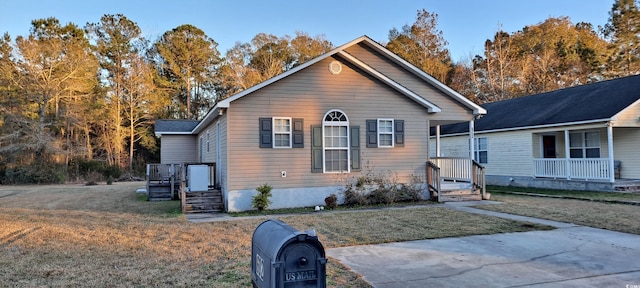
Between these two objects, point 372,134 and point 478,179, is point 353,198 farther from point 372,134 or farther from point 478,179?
point 478,179

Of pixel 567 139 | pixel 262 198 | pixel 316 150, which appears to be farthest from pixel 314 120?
pixel 567 139

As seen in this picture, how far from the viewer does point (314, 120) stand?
12.3 meters

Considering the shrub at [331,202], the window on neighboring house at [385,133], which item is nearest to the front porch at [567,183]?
the window on neighboring house at [385,133]

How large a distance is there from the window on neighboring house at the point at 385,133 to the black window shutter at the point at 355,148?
31.1 inches

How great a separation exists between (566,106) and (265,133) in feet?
46.6

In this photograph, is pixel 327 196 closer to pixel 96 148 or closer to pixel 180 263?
pixel 180 263

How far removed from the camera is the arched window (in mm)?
12445

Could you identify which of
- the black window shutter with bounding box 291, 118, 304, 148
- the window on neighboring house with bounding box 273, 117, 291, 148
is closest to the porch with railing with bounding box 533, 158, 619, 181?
the black window shutter with bounding box 291, 118, 304, 148

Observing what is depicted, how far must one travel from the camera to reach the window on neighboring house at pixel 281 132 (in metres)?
11.9

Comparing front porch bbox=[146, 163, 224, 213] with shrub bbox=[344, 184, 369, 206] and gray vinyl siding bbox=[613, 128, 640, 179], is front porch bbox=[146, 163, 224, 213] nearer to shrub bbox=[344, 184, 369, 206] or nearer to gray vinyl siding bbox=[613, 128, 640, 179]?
shrub bbox=[344, 184, 369, 206]

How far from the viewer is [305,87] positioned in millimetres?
12297

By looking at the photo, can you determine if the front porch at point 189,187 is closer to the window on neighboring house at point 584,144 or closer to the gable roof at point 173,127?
the gable roof at point 173,127

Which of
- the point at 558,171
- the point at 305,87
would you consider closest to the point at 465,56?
the point at 558,171

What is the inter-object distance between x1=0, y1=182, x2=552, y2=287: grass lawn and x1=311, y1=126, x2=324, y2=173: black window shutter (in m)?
1.83
